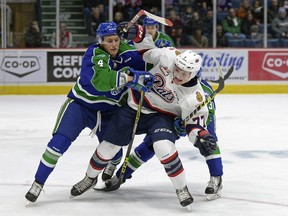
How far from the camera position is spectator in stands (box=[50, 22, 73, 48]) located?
36.0 feet

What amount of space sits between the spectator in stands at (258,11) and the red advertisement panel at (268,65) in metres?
0.55

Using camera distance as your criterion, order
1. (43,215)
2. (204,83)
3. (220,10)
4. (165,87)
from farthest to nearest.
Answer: (220,10) → (204,83) → (165,87) → (43,215)

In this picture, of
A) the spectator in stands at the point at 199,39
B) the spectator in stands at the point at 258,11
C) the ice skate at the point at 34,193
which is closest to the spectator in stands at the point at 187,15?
the spectator in stands at the point at 199,39

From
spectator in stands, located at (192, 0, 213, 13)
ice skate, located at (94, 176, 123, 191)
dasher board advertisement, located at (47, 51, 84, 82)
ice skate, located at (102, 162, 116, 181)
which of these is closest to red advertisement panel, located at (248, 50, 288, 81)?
spectator in stands, located at (192, 0, 213, 13)

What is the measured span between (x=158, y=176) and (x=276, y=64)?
643 centimetres

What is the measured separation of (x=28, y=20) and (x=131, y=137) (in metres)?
6.96

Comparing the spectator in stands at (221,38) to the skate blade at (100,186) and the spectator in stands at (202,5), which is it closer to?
the spectator in stands at (202,5)

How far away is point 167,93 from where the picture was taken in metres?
4.22

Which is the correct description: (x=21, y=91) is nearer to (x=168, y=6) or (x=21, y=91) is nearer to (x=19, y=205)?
(x=168, y=6)

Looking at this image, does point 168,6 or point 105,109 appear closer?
point 105,109

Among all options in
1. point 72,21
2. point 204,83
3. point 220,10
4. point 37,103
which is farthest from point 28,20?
point 204,83

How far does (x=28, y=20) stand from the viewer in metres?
11.0

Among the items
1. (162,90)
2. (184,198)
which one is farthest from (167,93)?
(184,198)

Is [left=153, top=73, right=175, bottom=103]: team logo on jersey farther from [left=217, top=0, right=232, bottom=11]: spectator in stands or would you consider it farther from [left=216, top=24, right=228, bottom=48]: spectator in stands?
[left=217, top=0, right=232, bottom=11]: spectator in stands
